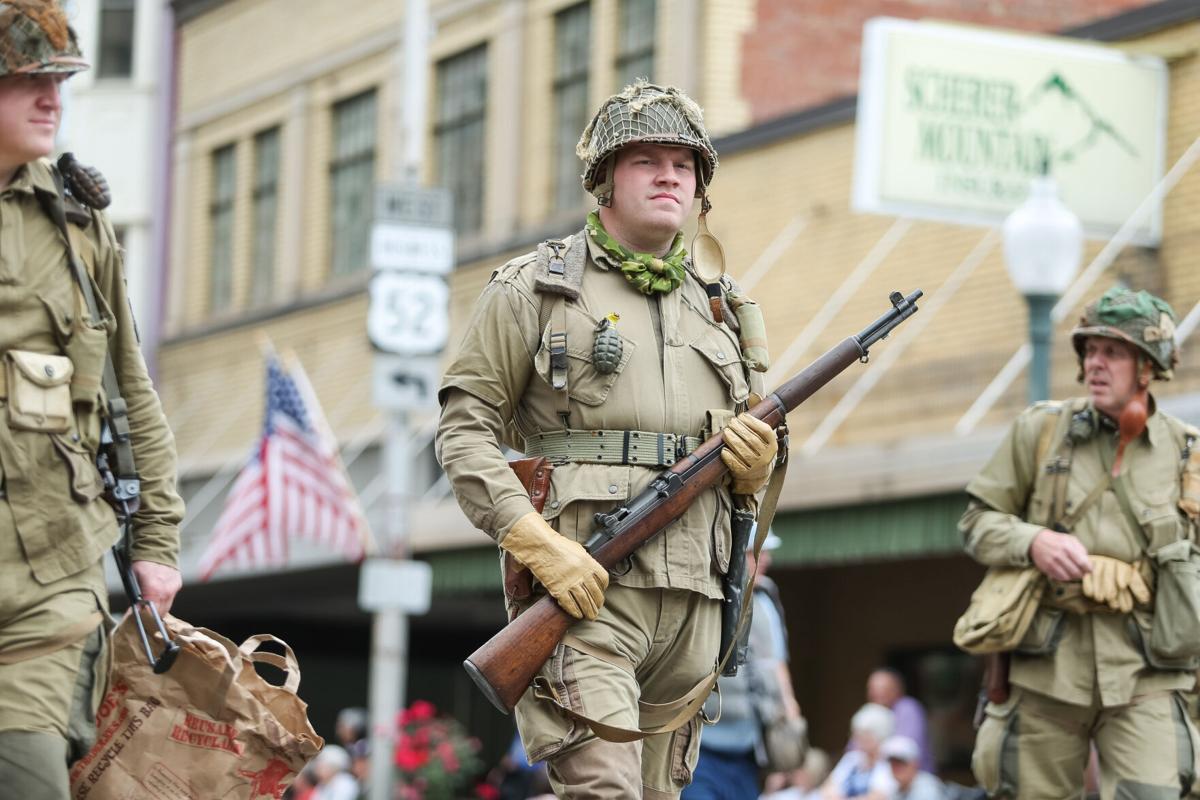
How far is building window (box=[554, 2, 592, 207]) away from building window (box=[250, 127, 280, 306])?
21.0 ft

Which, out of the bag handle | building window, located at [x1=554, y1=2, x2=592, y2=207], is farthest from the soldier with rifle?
building window, located at [x1=554, y1=2, x2=592, y2=207]

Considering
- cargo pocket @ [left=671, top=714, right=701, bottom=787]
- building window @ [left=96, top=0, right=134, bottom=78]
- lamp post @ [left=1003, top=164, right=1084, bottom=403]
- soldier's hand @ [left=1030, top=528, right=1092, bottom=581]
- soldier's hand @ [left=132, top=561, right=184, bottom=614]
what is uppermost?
building window @ [left=96, top=0, right=134, bottom=78]

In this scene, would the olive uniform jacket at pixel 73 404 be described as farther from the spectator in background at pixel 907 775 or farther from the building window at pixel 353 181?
the building window at pixel 353 181

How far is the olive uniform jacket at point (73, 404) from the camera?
5848 mm

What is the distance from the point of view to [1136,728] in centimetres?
820

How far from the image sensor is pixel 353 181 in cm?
3008

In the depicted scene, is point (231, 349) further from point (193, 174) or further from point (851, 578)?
point (851, 578)

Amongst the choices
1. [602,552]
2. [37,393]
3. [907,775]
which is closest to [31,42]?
[37,393]

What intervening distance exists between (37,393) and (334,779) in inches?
643

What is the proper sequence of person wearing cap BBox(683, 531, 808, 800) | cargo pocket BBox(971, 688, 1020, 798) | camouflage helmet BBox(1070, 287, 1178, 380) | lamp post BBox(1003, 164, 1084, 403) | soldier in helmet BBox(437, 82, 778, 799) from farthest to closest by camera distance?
lamp post BBox(1003, 164, 1084, 403), person wearing cap BBox(683, 531, 808, 800), cargo pocket BBox(971, 688, 1020, 798), camouflage helmet BBox(1070, 287, 1178, 380), soldier in helmet BBox(437, 82, 778, 799)

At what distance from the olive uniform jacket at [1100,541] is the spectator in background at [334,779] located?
13.5 meters

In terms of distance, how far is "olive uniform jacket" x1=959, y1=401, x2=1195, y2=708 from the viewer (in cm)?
823

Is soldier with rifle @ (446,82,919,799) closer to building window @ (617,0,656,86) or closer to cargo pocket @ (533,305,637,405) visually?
cargo pocket @ (533,305,637,405)

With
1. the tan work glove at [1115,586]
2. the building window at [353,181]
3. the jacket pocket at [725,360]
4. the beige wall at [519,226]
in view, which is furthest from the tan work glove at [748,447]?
the building window at [353,181]
